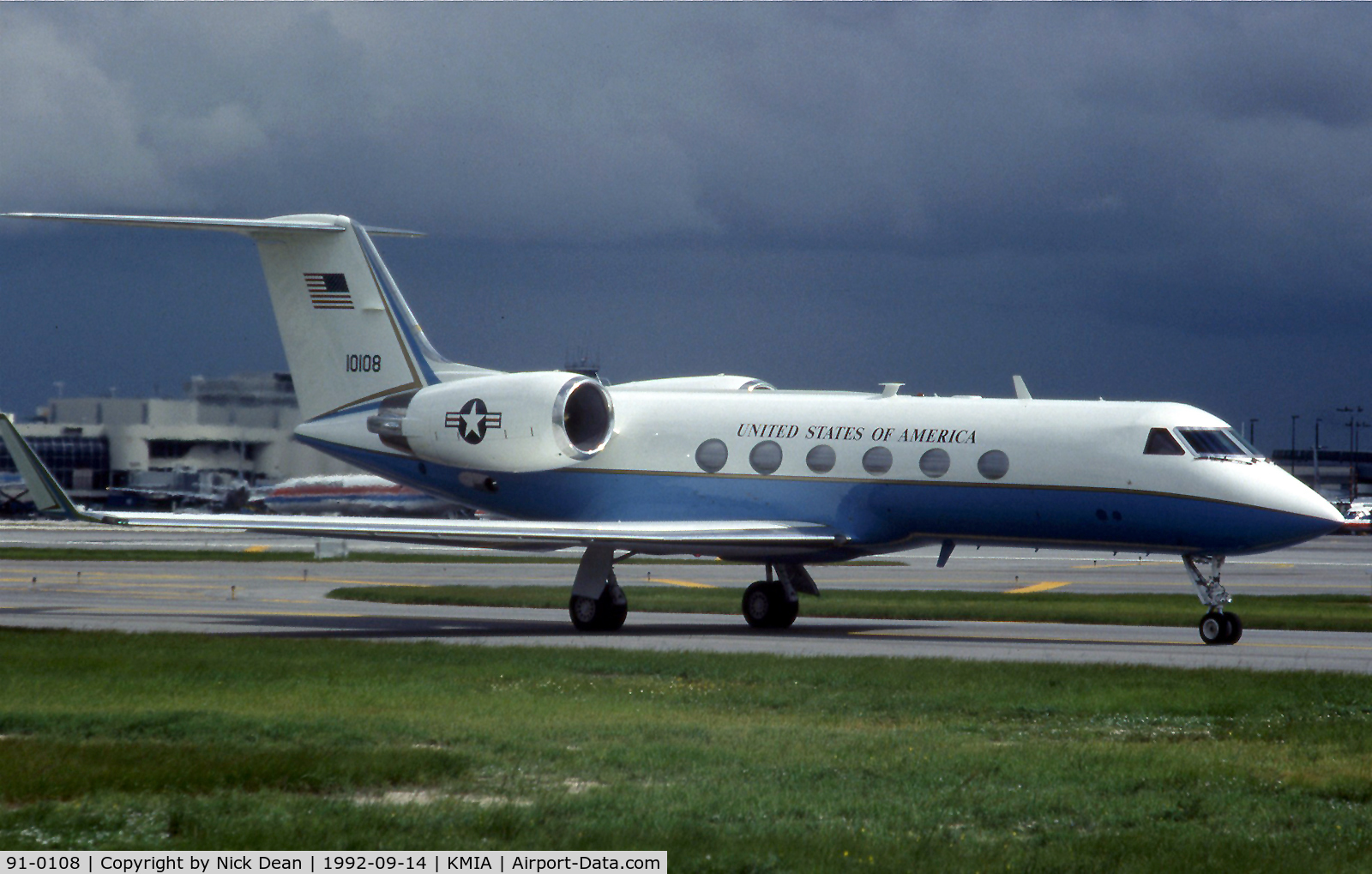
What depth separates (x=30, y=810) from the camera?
9883 millimetres

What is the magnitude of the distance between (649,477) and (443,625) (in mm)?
4313

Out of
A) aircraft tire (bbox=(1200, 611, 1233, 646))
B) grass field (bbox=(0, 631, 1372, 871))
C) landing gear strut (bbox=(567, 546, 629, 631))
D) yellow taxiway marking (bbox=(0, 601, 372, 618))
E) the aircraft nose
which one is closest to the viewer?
grass field (bbox=(0, 631, 1372, 871))

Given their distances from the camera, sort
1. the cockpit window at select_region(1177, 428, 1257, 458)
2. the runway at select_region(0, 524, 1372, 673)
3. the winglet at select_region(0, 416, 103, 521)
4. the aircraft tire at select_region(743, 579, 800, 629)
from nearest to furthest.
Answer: the runway at select_region(0, 524, 1372, 673) → the winglet at select_region(0, 416, 103, 521) → the cockpit window at select_region(1177, 428, 1257, 458) → the aircraft tire at select_region(743, 579, 800, 629)

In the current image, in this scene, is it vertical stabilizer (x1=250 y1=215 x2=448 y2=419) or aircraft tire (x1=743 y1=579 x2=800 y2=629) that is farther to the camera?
vertical stabilizer (x1=250 y1=215 x2=448 y2=419)

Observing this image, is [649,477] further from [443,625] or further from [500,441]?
[443,625]

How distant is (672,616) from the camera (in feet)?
99.3

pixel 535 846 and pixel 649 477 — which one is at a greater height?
pixel 649 477

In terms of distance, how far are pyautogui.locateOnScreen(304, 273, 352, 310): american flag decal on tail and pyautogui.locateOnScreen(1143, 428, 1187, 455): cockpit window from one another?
1446cm

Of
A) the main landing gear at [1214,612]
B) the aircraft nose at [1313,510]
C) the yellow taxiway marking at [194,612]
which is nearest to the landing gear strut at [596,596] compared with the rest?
the yellow taxiway marking at [194,612]

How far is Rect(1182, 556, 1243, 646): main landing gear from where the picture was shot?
2342cm

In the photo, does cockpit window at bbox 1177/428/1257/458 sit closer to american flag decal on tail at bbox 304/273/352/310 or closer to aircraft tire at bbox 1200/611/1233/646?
aircraft tire at bbox 1200/611/1233/646

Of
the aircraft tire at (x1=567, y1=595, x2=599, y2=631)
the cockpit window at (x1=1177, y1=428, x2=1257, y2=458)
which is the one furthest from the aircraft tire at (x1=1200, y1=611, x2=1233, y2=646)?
the aircraft tire at (x1=567, y1=595, x2=599, y2=631)

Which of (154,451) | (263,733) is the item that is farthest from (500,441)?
(154,451)

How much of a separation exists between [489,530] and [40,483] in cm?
→ 673
